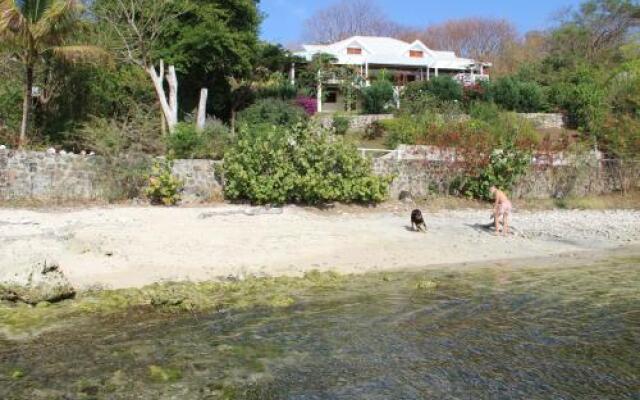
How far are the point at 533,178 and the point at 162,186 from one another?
13290mm

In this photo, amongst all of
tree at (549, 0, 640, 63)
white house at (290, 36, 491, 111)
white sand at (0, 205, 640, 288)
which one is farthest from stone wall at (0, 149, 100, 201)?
tree at (549, 0, 640, 63)

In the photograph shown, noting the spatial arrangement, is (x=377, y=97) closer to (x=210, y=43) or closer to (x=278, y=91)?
(x=278, y=91)

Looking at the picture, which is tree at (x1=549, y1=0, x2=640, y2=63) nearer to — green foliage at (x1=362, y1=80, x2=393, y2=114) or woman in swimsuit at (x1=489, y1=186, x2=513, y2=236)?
green foliage at (x1=362, y1=80, x2=393, y2=114)

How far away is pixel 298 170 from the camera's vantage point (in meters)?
19.5

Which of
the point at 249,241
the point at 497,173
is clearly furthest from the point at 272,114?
the point at 249,241

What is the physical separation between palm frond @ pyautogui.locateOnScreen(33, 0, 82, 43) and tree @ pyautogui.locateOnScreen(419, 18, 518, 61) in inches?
2394

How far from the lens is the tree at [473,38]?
75.9 metres

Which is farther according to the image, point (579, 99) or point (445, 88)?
point (445, 88)

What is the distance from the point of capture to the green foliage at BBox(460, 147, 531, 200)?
22.1 metres

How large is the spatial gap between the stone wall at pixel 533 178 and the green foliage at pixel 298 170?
5.05 feet

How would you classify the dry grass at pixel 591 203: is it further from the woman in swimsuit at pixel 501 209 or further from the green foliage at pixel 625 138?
the woman in swimsuit at pixel 501 209

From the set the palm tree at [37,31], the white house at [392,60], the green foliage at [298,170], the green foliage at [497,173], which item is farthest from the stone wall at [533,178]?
the white house at [392,60]

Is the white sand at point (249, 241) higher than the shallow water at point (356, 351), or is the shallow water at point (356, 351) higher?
the white sand at point (249, 241)

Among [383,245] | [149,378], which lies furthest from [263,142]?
[149,378]
